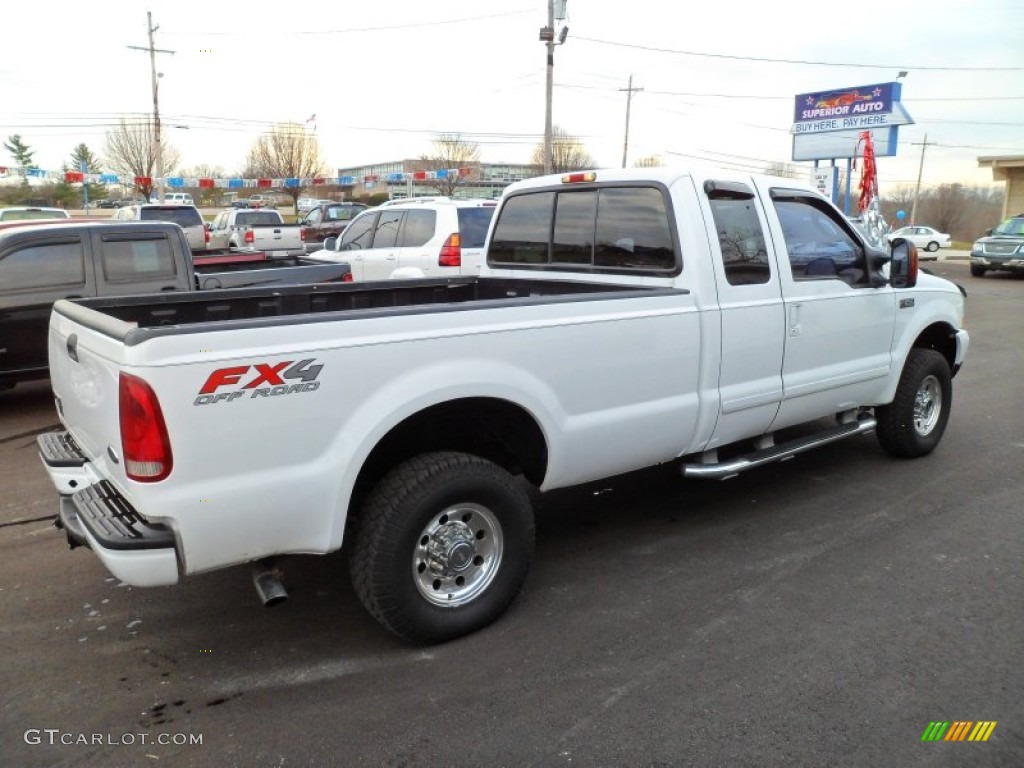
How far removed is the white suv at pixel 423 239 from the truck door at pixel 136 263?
336cm

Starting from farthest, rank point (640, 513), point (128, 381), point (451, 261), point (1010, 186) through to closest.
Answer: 1. point (1010, 186)
2. point (451, 261)
3. point (640, 513)
4. point (128, 381)

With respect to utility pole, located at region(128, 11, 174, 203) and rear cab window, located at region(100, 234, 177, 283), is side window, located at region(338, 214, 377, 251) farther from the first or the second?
utility pole, located at region(128, 11, 174, 203)

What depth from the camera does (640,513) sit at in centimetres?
513

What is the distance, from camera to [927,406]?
241 inches

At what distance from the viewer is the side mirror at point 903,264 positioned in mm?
5223

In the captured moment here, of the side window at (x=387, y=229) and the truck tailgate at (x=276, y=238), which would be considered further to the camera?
the truck tailgate at (x=276, y=238)

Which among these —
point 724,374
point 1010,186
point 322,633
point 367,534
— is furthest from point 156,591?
point 1010,186

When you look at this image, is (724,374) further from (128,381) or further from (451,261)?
(451,261)

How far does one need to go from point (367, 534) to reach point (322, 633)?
0.71 m

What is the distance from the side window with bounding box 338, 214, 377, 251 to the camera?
42.1 feet

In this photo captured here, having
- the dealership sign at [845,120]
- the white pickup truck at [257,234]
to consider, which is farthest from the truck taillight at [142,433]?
the dealership sign at [845,120]

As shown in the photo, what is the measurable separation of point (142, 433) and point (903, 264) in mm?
4688

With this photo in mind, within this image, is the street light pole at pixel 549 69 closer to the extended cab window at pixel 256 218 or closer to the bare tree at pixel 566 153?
the extended cab window at pixel 256 218

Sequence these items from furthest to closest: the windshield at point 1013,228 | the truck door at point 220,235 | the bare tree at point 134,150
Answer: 1. the bare tree at point 134,150
2. the truck door at point 220,235
3. the windshield at point 1013,228
